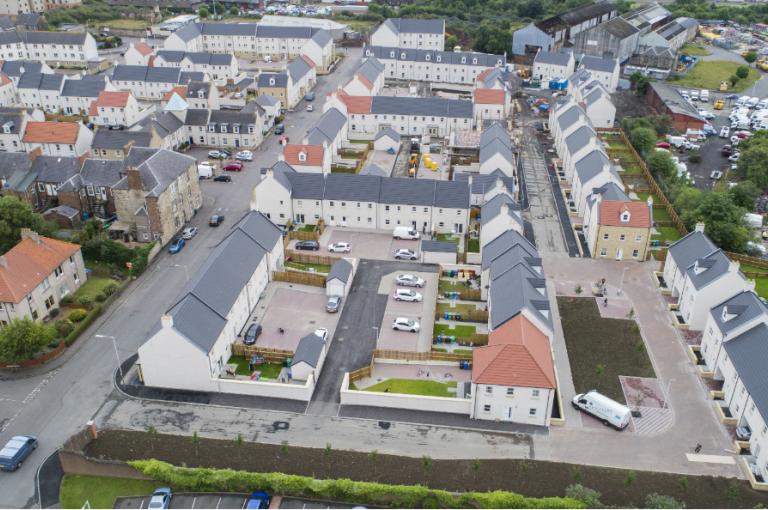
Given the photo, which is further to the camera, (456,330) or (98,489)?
(456,330)

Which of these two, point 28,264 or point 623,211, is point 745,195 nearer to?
point 623,211

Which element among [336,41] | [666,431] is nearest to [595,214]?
[666,431]

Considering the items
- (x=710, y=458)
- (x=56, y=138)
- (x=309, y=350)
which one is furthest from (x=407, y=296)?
(x=56, y=138)

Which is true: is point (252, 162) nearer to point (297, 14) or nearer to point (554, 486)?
point (554, 486)

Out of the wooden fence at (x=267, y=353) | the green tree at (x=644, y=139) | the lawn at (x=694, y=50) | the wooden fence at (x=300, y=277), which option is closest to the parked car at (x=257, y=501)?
the wooden fence at (x=267, y=353)

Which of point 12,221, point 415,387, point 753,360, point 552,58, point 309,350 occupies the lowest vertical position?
point 415,387

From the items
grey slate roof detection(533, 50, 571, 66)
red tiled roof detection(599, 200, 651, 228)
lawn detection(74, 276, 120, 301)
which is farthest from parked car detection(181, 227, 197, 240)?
grey slate roof detection(533, 50, 571, 66)
